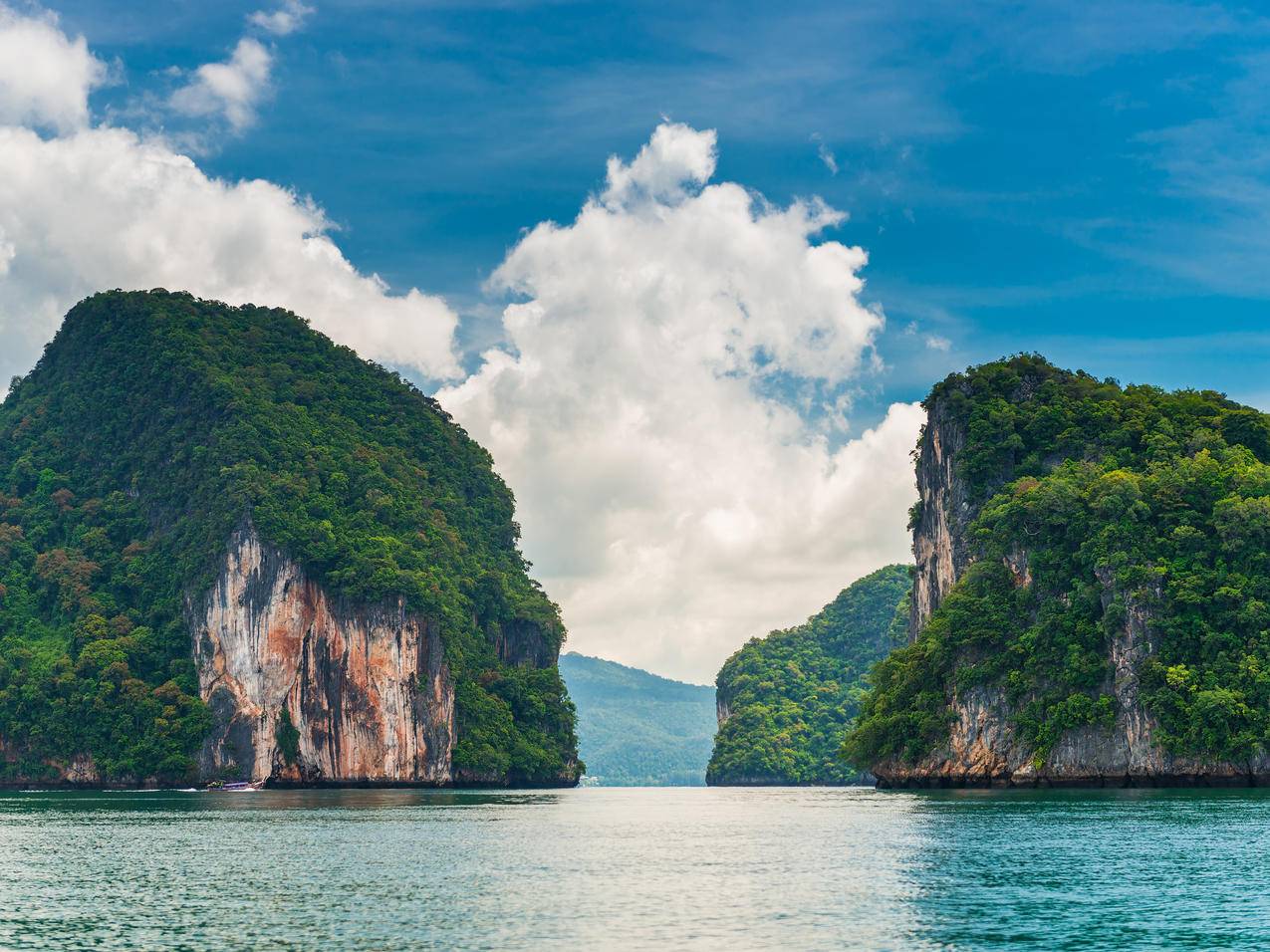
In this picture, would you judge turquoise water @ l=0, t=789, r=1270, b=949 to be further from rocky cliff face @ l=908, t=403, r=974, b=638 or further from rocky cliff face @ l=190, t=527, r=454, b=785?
rocky cliff face @ l=190, t=527, r=454, b=785

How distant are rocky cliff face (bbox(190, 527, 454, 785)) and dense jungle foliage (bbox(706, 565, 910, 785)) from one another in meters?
53.7

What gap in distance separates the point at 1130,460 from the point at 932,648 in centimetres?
1700

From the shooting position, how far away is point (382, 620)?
11375 cm

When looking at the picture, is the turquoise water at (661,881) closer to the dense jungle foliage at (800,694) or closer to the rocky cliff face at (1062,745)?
the rocky cliff face at (1062,745)

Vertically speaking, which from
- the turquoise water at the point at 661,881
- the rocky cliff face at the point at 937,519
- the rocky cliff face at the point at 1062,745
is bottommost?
the turquoise water at the point at 661,881

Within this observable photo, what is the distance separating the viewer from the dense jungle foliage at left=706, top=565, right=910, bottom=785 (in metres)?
167

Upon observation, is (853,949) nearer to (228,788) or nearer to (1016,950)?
(1016,950)

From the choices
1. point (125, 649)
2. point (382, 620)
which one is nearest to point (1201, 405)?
point (382, 620)

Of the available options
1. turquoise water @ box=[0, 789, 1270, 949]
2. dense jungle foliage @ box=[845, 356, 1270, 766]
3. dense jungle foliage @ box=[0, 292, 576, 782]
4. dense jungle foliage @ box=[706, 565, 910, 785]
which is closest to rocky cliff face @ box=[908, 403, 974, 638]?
dense jungle foliage @ box=[845, 356, 1270, 766]

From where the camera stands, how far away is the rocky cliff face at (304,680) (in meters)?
109

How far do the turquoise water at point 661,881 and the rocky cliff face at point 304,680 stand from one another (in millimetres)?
48358

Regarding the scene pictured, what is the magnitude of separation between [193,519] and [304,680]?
17381 millimetres

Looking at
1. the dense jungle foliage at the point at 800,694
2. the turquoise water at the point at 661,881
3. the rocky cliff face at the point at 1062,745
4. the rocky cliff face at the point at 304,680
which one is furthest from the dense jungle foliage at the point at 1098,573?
the dense jungle foliage at the point at 800,694

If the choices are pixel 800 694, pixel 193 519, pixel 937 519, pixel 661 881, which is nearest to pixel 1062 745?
pixel 937 519
